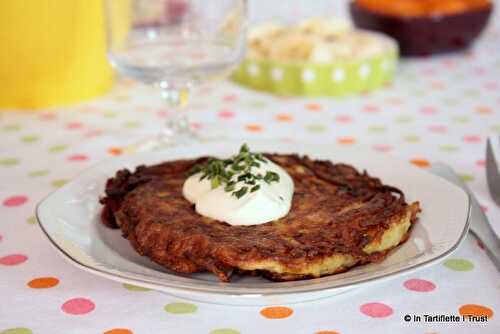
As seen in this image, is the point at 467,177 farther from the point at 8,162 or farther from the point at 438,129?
the point at 8,162

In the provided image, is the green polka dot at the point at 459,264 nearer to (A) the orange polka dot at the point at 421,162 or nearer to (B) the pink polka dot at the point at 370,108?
(A) the orange polka dot at the point at 421,162

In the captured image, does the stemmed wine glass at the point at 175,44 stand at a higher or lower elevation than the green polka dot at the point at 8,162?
higher

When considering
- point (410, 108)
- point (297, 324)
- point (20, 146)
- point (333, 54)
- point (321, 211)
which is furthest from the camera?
point (333, 54)

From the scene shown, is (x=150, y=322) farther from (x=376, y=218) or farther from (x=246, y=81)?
(x=246, y=81)

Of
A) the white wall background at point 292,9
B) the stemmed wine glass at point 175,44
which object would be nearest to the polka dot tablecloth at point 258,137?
the stemmed wine glass at point 175,44

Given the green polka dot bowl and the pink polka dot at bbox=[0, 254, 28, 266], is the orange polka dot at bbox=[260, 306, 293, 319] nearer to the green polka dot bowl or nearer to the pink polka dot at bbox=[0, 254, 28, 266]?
the pink polka dot at bbox=[0, 254, 28, 266]

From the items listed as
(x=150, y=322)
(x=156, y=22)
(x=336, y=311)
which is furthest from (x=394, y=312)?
(x=156, y=22)
